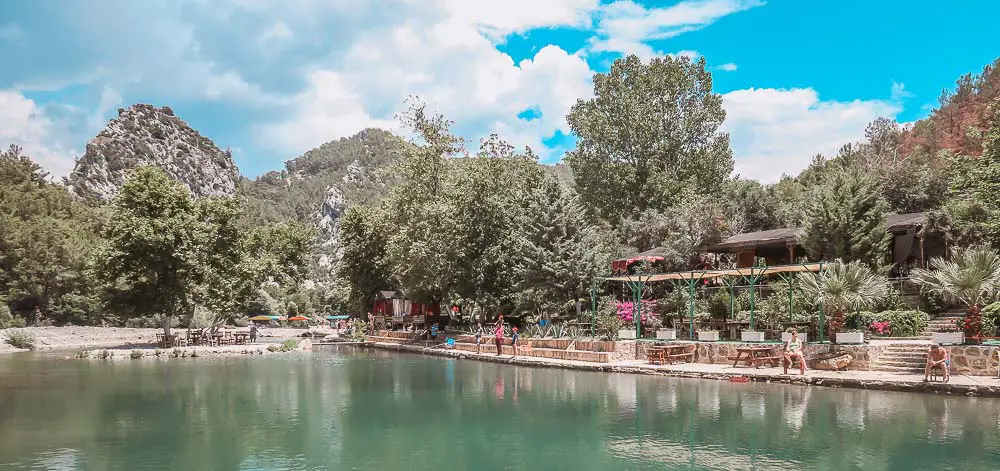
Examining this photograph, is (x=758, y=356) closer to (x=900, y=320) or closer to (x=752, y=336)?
(x=752, y=336)

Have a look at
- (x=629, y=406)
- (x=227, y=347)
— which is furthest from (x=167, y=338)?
(x=629, y=406)

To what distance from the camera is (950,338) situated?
71.4ft

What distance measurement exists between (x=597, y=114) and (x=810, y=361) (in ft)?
119

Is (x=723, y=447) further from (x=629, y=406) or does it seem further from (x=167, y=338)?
(x=167, y=338)

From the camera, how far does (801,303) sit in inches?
1177

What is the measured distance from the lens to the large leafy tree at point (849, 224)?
108 feet

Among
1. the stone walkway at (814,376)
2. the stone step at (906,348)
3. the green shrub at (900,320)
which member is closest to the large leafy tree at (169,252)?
the stone walkway at (814,376)

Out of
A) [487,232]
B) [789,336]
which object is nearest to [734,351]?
[789,336]

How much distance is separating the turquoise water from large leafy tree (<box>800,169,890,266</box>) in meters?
14.1

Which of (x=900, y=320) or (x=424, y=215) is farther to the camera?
(x=424, y=215)

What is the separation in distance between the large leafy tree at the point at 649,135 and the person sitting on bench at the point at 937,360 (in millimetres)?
36334

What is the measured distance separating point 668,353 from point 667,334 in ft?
8.72

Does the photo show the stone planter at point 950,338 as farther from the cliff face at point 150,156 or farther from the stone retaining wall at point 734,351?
the cliff face at point 150,156

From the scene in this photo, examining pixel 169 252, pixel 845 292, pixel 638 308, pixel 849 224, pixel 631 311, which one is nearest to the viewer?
pixel 845 292
